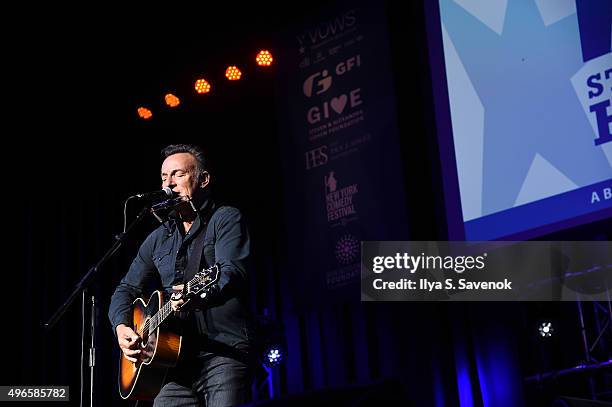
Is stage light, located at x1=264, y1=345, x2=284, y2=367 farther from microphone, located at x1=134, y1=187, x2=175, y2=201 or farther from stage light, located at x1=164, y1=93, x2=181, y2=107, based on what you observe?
stage light, located at x1=164, y1=93, x2=181, y2=107

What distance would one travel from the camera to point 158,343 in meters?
3.18

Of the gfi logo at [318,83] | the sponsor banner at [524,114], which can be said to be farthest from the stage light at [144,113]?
the sponsor banner at [524,114]

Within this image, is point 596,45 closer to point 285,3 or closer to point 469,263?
point 469,263

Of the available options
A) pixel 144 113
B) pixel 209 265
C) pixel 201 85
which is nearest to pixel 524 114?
pixel 209 265

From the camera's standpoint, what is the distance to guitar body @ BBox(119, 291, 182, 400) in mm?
3168

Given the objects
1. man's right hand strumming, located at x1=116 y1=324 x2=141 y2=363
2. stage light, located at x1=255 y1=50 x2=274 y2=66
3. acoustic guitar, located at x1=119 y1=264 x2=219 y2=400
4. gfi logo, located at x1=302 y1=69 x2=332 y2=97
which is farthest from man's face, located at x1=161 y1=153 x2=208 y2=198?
stage light, located at x1=255 y1=50 x2=274 y2=66

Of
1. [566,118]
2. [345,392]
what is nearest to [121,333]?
[345,392]

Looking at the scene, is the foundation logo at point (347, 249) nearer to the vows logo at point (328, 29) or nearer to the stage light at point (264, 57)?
the vows logo at point (328, 29)

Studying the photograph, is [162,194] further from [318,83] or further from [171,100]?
[171,100]

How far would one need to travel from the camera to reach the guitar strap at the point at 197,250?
10.9 feet

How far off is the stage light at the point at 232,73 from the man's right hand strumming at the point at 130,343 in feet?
9.21

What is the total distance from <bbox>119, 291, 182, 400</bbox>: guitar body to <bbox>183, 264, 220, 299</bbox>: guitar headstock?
23cm

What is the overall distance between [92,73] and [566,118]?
336 centimetres

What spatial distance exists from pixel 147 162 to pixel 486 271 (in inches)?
114
